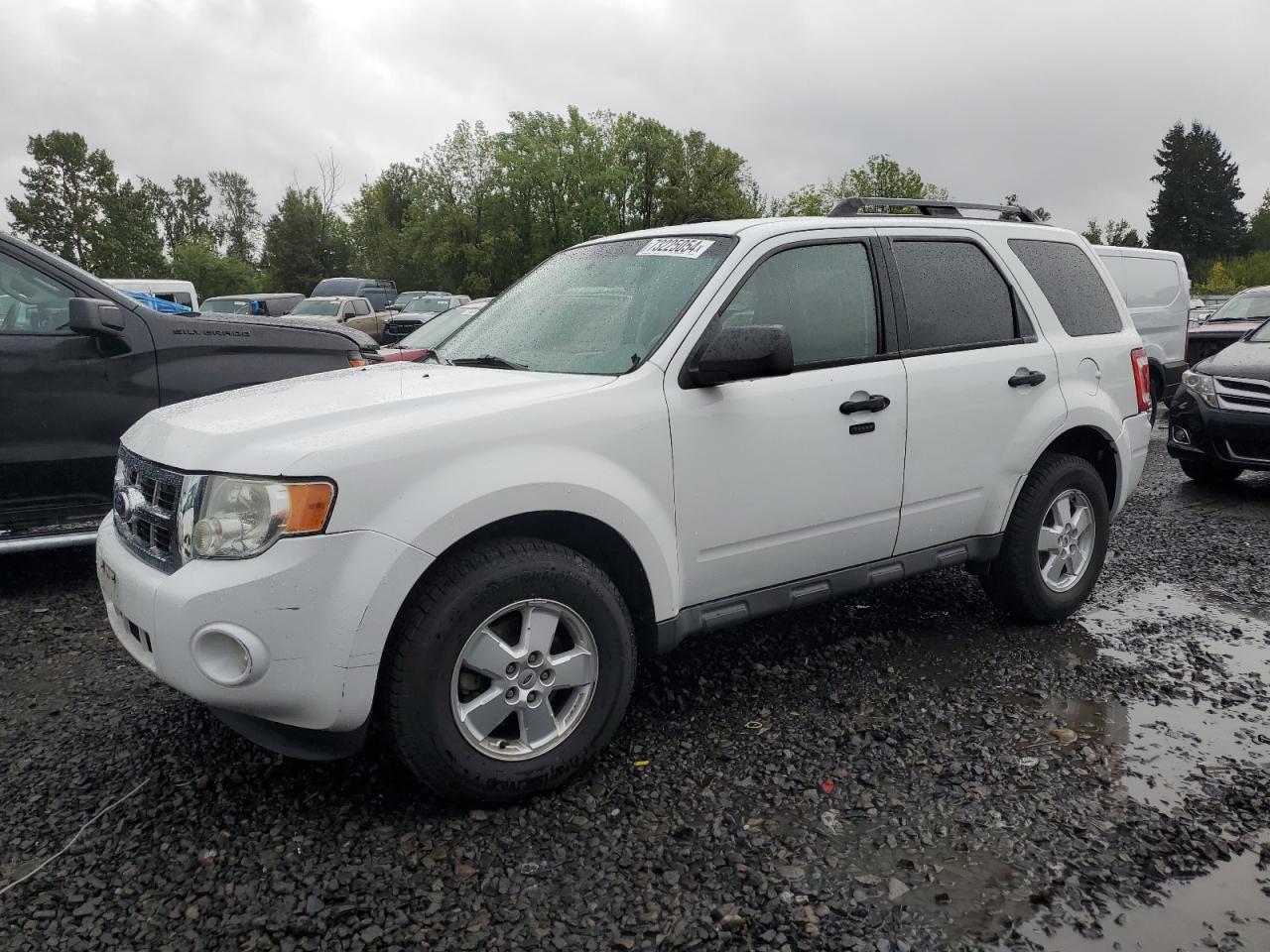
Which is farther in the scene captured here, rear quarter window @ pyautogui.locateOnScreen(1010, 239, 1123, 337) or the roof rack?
rear quarter window @ pyautogui.locateOnScreen(1010, 239, 1123, 337)

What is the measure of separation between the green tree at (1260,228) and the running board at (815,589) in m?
102

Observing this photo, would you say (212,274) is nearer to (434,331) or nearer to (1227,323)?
(434,331)

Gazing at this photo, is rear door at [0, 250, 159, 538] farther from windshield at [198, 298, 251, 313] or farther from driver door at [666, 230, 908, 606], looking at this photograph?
windshield at [198, 298, 251, 313]

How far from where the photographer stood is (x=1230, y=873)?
2.70m

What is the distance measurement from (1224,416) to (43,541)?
825cm

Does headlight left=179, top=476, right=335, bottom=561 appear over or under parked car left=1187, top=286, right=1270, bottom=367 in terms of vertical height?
over

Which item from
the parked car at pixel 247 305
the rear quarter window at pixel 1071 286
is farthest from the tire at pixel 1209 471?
the parked car at pixel 247 305

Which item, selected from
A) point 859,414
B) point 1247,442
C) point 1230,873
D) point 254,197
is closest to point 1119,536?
point 1247,442

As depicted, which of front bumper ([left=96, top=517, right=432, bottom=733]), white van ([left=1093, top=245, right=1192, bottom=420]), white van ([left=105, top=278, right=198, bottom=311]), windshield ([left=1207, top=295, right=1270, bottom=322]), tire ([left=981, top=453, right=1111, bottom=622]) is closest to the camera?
front bumper ([left=96, top=517, right=432, bottom=733])

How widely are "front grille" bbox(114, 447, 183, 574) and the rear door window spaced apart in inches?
108

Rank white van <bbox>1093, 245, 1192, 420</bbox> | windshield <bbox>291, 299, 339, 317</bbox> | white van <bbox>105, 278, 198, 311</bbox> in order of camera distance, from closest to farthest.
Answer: white van <bbox>1093, 245, 1192, 420</bbox>, white van <bbox>105, 278, 198, 311</bbox>, windshield <bbox>291, 299, 339, 317</bbox>

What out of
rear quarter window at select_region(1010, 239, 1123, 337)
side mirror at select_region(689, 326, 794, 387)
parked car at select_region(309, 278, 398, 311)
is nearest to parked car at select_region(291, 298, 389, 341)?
parked car at select_region(309, 278, 398, 311)

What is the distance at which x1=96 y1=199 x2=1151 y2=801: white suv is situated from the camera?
2.67 meters

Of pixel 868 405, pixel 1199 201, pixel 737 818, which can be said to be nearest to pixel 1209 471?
pixel 868 405
